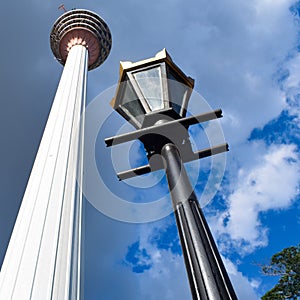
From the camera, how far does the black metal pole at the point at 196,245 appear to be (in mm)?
1890

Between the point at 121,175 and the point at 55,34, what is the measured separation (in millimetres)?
25485

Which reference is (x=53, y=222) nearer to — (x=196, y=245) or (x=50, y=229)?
(x=50, y=229)

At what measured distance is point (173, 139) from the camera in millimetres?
2916

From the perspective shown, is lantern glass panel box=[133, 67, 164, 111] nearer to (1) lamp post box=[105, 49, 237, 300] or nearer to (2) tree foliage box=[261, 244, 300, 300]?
(1) lamp post box=[105, 49, 237, 300]

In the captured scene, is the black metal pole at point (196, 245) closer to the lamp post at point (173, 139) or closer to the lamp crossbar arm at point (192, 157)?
the lamp post at point (173, 139)

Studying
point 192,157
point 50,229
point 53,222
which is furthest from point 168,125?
point 53,222

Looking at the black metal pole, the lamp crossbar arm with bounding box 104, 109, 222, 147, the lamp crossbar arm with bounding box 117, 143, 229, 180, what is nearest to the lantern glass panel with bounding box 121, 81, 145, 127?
the lamp crossbar arm with bounding box 104, 109, 222, 147

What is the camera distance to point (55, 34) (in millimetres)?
26031

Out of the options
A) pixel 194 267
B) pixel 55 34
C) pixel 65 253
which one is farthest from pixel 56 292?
pixel 55 34

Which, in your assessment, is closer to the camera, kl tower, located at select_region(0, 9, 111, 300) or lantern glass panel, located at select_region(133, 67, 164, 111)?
lantern glass panel, located at select_region(133, 67, 164, 111)

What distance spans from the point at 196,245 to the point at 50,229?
4.87 meters

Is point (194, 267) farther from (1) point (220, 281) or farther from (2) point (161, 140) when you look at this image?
(2) point (161, 140)

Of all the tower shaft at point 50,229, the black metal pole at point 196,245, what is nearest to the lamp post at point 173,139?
the black metal pole at point 196,245

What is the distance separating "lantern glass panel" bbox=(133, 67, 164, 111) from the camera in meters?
3.00
